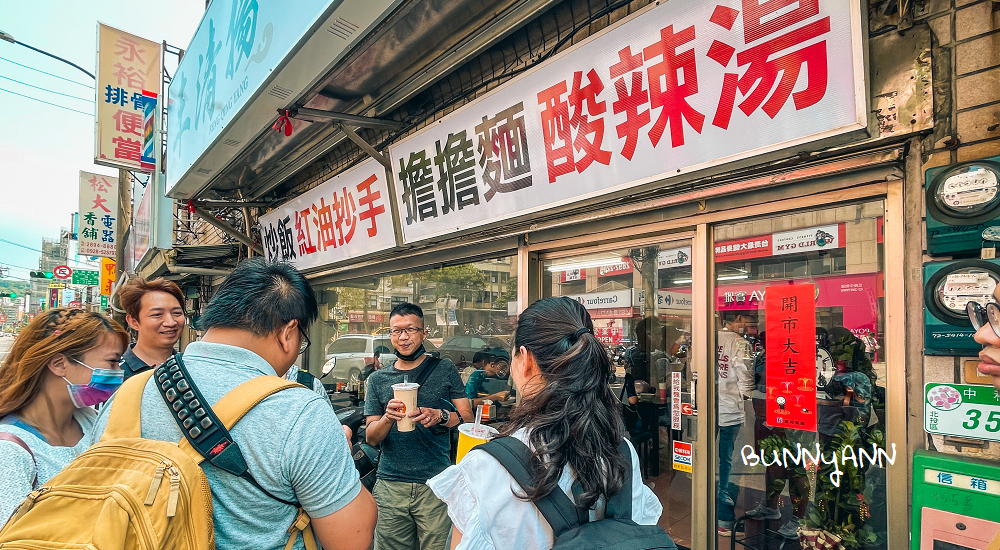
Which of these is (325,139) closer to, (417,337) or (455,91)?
(455,91)

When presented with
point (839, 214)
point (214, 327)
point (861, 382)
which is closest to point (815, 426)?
point (861, 382)

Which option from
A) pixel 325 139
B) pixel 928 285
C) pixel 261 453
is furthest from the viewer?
pixel 325 139

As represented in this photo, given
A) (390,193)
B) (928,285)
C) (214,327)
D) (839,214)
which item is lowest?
(214,327)

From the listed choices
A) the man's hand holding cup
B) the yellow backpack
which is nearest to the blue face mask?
the yellow backpack

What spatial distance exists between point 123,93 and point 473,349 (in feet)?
31.9

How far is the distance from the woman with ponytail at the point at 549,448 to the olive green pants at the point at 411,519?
6.61 feet

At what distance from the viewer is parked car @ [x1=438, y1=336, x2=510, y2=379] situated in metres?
4.41

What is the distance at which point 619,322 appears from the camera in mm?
3414

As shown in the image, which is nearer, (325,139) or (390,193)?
(390,193)

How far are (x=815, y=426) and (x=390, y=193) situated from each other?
12.2 ft

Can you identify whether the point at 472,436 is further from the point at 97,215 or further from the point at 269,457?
the point at 97,215

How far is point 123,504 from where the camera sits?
45.9 inches

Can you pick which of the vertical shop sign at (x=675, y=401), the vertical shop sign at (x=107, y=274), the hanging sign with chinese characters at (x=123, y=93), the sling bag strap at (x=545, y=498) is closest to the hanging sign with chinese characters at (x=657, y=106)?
the vertical shop sign at (x=675, y=401)

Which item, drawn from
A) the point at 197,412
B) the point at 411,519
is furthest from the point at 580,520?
the point at 411,519
